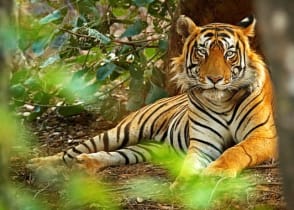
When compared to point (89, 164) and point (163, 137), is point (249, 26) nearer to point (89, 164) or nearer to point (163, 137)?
point (163, 137)

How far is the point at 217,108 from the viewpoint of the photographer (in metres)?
5.52

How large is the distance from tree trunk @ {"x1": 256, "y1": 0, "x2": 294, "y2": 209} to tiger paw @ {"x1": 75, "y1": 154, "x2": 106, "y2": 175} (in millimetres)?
4360

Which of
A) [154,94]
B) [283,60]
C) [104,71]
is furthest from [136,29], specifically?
[283,60]

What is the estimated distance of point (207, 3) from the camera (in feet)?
20.9

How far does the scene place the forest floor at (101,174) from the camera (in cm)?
440

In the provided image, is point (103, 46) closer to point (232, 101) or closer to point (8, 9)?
point (232, 101)

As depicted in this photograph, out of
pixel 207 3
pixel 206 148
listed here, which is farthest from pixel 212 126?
pixel 207 3

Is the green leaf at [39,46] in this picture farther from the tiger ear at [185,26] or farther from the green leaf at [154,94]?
the tiger ear at [185,26]

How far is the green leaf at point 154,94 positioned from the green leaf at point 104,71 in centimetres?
38

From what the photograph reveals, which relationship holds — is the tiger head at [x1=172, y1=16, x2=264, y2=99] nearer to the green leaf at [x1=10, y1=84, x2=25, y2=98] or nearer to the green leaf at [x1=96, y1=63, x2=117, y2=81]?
the green leaf at [x1=96, y1=63, x2=117, y2=81]

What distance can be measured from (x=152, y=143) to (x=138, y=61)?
0.88 m

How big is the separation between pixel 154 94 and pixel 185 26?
1141mm

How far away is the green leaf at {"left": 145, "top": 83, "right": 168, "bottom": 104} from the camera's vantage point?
21.5ft

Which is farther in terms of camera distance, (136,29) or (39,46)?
(136,29)
